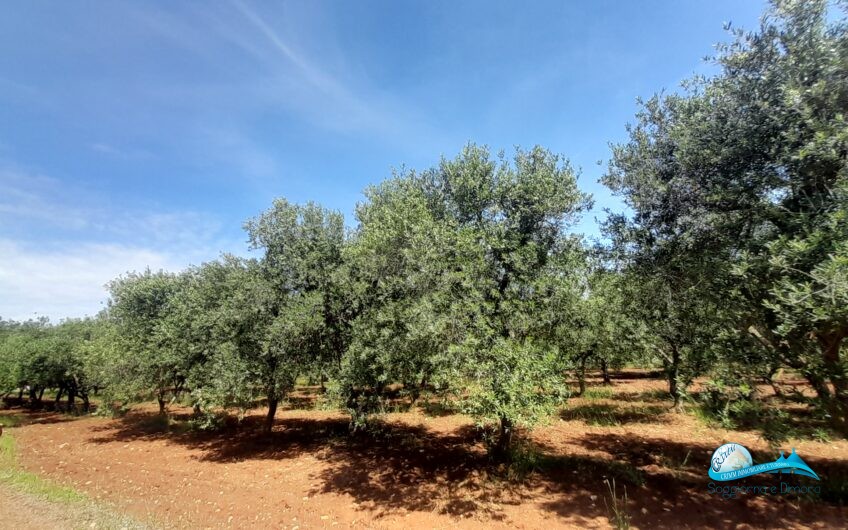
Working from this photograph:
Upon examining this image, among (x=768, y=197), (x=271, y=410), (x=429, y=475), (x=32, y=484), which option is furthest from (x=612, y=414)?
(x=32, y=484)

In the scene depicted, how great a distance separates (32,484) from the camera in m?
16.0

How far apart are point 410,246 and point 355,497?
32.6ft

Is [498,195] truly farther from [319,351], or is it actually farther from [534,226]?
[319,351]

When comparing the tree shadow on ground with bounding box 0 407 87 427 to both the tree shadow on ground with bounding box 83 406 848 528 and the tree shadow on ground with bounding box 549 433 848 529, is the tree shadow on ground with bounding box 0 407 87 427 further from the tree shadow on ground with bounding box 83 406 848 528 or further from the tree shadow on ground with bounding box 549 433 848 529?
the tree shadow on ground with bounding box 549 433 848 529

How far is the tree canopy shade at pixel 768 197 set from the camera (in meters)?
6.66

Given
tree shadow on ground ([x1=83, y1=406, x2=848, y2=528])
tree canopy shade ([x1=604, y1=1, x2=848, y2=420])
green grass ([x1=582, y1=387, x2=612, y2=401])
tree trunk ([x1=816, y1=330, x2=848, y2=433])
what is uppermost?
tree canopy shade ([x1=604, y1=1, x2=848, y2=420])

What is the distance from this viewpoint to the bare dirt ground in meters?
11.1

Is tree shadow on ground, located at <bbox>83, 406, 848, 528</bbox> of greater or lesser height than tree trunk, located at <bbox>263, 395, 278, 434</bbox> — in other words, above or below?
below

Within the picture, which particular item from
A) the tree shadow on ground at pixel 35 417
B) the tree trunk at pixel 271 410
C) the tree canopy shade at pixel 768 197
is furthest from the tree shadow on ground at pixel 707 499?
the tree shadow on ground at pixel 35 417

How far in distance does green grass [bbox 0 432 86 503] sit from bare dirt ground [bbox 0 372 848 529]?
539 millimetres

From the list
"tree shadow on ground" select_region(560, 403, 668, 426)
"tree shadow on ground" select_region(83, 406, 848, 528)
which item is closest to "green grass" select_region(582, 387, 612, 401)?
"tree shadow on ground" select_region(560, 403, 668, 426)

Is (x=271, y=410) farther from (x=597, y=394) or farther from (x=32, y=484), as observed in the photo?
(x=597, y=394)

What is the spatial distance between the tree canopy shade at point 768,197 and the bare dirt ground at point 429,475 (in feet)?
19.3

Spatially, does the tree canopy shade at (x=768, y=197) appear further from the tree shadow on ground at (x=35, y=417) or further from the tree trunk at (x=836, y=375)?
the tree shadow on ground at (x=35, y=417)
